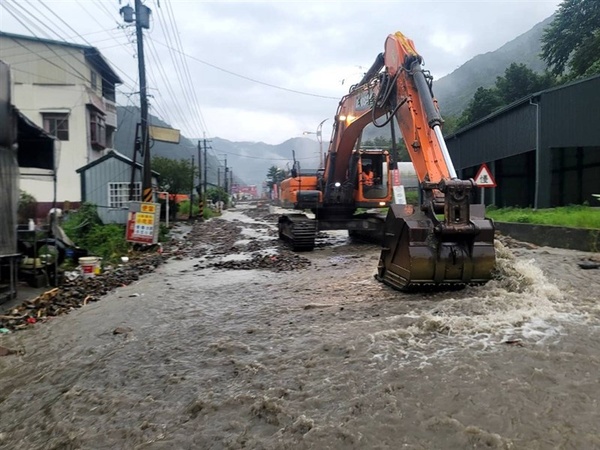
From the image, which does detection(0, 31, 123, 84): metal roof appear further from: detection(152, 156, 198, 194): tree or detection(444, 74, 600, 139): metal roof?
detection(444, 74, 600, 139): metal roof

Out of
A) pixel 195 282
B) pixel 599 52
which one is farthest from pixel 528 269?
pixel 599 52

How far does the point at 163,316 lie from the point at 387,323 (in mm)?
2820

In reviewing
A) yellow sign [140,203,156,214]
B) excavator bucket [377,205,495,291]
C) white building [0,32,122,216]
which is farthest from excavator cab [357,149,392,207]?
white building [0,32,122,216]

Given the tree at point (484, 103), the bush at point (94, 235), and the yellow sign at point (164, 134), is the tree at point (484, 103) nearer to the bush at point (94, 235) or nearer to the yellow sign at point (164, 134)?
the yellow sign at point (164, 134)

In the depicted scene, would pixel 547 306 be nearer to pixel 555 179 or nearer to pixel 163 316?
pixel 163 316

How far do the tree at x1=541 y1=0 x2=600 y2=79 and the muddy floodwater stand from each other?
94.3ft

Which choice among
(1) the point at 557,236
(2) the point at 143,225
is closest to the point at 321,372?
(1) the point at 557,236

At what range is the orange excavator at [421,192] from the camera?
19.8ft

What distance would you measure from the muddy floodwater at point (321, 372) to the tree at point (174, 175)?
26300 millimetres

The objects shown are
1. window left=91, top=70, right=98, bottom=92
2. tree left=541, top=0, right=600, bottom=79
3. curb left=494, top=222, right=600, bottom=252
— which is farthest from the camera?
window left=91, top=70, right=98, bottom=92

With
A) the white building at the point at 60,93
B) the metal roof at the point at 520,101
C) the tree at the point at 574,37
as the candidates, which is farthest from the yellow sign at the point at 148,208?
the tree at the point at 574,37

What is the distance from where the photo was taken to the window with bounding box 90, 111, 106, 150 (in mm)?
28594

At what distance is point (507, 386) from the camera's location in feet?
10.5

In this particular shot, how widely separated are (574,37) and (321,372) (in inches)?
1407
